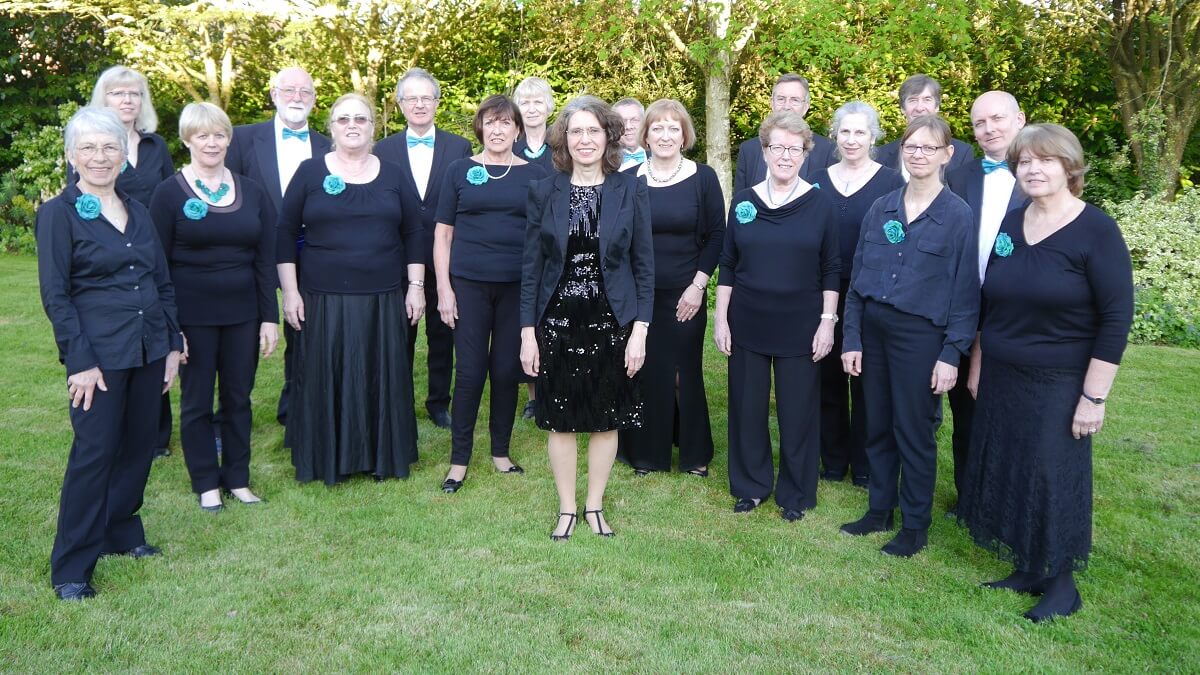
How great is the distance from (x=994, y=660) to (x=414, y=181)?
162 inches

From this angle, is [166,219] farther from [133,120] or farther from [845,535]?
[845,535]

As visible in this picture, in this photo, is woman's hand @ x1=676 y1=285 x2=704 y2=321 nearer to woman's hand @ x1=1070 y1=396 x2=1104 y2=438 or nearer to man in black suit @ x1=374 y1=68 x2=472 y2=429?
man in black suit @ x1=374 y1=68 x2=472 y2=429

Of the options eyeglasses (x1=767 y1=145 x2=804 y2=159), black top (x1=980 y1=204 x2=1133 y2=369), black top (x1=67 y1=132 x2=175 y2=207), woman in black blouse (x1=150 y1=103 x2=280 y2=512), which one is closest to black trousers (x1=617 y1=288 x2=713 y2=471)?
eyeglasses (x1=767 y1=145 x2=804 y2=159)

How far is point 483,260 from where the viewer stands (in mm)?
4965

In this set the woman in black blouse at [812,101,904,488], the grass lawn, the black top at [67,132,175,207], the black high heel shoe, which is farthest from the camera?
the black top at [67,132,175,207]

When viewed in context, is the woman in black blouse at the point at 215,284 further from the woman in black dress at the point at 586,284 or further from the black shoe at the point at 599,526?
the black shoe at the point at 599,526

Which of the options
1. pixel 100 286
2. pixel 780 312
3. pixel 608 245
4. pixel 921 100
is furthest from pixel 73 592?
pixel 921 100

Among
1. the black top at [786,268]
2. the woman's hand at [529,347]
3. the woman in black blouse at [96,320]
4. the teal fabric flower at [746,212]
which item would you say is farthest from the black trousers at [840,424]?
the woman in black blouse at [96,320]

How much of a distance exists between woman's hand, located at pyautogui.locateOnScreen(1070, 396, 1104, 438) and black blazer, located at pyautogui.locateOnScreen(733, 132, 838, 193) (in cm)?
235

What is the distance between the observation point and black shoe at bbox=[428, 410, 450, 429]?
626cm

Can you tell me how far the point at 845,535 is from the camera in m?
4.42

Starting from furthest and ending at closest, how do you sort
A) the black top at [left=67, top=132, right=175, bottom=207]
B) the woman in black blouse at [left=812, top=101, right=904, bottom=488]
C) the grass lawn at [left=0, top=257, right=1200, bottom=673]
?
the black top at [left=67, top=132, right=175, bottom=207], the woman in black blouse at [left=812, top=101, right=904, bottom=488], the grass lawn at [left=0, top=257, right=1200, bottom=673]

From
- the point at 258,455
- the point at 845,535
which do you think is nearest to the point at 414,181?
the point at 258,455

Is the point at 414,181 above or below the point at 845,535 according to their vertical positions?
above
